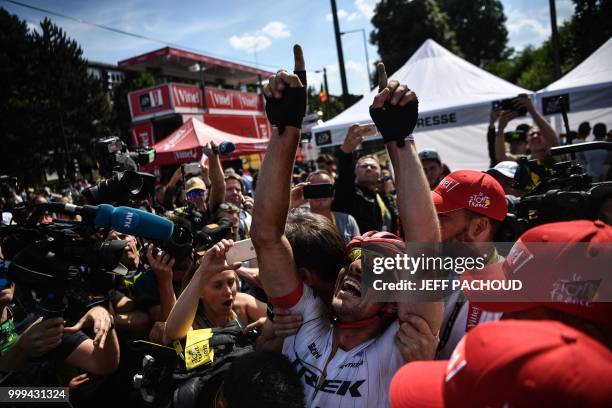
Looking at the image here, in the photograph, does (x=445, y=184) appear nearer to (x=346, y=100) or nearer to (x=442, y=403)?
(x=442, y=403)

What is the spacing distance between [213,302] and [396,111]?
4.72 ft

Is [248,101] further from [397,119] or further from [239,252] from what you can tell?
[397,119]

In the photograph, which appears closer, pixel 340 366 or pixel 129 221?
pixel 340 366

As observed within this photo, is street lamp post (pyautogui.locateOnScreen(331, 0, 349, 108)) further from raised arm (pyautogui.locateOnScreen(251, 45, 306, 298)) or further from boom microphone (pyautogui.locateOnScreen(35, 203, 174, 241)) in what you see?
boom microphone (pyautogui.locateOnScreen(35, 203, 174, 241))

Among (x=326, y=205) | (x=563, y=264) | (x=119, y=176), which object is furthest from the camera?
(x=326, y=205)

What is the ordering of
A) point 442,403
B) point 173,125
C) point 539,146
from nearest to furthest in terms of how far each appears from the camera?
1. point 442,403
2. point 539,146
3. point 173,125

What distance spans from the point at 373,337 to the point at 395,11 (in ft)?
118

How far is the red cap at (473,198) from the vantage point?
174 cm

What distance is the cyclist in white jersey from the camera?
119cm

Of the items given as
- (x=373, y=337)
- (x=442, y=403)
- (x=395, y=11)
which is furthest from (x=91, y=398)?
(x=395, y=11)

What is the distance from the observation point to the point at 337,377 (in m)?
1.26

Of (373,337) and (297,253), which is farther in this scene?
(297,253)

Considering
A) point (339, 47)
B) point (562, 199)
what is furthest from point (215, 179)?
point (339, 47)

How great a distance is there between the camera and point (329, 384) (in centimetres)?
126
